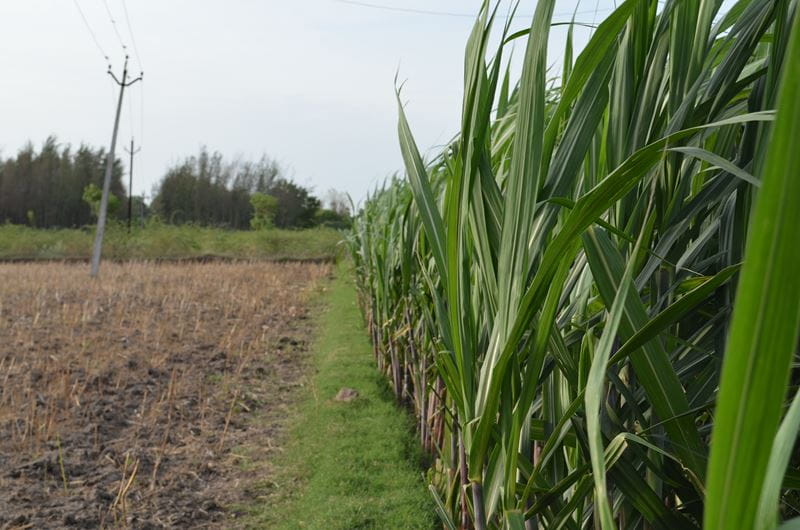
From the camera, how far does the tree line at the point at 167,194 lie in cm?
3428

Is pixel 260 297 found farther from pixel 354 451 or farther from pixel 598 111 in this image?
pixel 598 111

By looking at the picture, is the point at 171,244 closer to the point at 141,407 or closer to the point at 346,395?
the point at 141,407

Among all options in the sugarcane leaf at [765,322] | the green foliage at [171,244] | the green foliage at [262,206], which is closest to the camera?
the sugarcane leaf at [765,322]

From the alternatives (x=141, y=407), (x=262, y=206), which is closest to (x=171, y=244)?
(x=262, y=206)

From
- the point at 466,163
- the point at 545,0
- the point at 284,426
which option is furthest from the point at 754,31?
the point at 284,426

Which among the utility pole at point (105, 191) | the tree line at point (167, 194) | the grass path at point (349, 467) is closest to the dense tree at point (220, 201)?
the tree line at point (167, 194)

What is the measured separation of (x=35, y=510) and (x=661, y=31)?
2821 mm

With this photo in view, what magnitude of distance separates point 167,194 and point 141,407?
33934 mm

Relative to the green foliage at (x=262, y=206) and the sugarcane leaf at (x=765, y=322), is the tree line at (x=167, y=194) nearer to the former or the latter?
the green foliage at (x=262, y=206)

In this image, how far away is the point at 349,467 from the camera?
3.27m

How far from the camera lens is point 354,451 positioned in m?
3.46

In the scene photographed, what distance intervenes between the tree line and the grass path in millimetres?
28753

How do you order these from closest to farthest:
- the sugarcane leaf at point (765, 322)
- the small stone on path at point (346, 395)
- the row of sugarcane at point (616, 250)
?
the sugarcane leaf at point (765, 322)
the row of sugarcane at point (616, 250)
the small stone on path at point (346, 395)

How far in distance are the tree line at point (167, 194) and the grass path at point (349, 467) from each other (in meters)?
28.8
